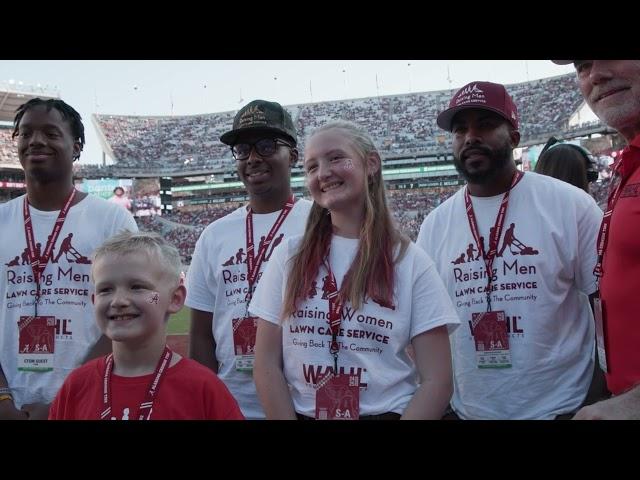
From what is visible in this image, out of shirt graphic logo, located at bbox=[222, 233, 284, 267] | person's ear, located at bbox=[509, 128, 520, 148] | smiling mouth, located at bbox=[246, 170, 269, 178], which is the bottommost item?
shirt graphic logo, located at bbox=[222, 233, 284, 267]

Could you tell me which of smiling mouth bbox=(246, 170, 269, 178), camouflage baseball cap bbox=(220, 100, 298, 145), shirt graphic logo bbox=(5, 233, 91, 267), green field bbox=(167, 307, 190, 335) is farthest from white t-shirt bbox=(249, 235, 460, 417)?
green field bbox=(167, 307, 190, 335)

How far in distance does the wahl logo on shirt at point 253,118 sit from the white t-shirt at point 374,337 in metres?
1.14

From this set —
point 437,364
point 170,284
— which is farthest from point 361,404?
point 170,284

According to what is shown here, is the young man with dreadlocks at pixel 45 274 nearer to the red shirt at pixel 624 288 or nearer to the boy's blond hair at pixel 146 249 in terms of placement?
the boy's blond hair at pixel 146 249

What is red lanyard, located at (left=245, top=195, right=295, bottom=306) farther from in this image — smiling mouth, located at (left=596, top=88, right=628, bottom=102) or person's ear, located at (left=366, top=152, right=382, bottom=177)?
smiling mouth, located at (left=596, top=88, right=628, bottom=102)

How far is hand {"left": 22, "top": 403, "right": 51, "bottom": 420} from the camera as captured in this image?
270 cm

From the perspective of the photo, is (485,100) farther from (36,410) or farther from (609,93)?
(36,410)

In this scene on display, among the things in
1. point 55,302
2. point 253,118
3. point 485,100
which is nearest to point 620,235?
point 485,100

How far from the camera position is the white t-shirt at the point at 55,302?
110 inches

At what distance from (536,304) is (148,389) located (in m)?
1.79

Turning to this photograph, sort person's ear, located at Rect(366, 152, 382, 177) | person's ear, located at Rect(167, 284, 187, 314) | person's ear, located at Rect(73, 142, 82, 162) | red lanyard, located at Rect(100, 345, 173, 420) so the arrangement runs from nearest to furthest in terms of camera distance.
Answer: red lanyard, located at Rect(100, 345, 173, 420) → person's ear, located at Rect(167, 284, 187, 314) → person's ear, located at Rect(366, 152, 382, 177) → person's ear, located at Rect(73, 142, 82, 162)

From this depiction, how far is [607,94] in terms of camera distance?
1897 mm

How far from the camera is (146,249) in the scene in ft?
7.26
